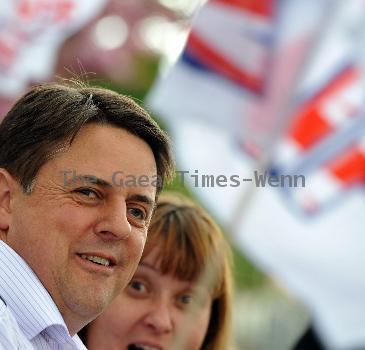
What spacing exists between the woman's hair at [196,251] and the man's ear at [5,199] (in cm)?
96

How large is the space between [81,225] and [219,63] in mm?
771

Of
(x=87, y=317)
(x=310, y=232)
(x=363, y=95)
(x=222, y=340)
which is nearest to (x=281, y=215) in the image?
(x=310, y=232)

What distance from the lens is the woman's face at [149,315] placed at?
371 cm

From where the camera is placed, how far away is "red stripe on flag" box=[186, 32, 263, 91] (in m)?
3.19

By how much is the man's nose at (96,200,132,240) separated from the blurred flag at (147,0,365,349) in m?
0.30

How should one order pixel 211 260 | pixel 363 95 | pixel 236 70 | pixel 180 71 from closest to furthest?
pixel 363 95
pixel 236 70
pixel 180 71
pixel 211 260

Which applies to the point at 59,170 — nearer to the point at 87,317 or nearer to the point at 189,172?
the point at 87,317

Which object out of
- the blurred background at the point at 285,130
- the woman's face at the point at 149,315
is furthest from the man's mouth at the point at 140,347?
the blurred background at the point at 285,130

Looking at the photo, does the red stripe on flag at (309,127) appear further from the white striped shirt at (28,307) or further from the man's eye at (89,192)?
the white striped shirt at (28,307)

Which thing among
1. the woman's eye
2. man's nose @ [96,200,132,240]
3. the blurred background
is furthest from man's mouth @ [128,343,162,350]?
man's nose @ [96,200,132,240]

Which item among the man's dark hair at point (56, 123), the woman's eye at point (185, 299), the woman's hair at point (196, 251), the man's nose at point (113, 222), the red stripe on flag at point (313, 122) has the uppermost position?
the red stripe on flag at point (313, 122)

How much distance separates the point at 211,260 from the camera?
3.78m

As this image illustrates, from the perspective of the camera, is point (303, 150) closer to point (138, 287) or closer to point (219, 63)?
point (219, 63)

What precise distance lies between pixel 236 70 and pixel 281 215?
452 mm
